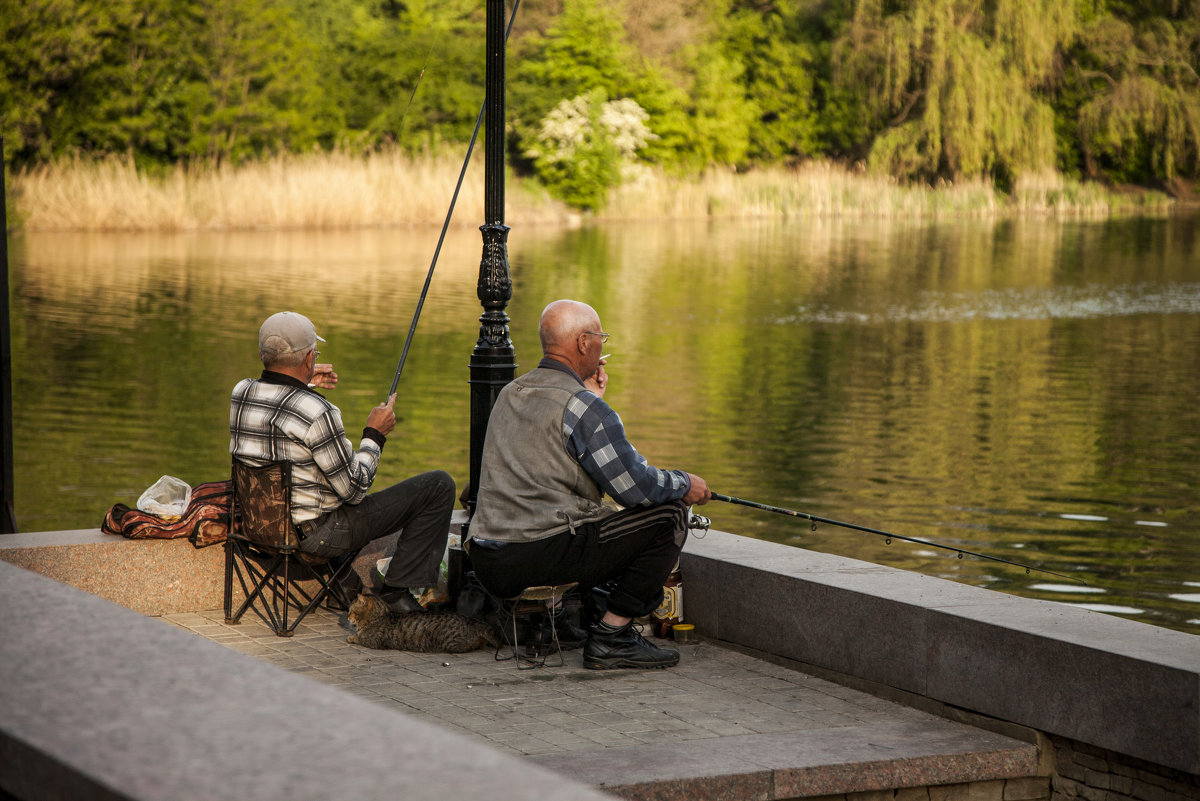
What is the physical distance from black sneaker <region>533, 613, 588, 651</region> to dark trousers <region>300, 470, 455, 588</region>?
0.48m

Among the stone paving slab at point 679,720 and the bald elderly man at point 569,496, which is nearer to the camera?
the stone paving slab at point 679,720

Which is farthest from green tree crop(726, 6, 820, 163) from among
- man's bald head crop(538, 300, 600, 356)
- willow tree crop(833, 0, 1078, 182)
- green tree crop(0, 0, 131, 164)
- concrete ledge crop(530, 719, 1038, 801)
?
concrete ledge crop(530, 719, 1038, 801)

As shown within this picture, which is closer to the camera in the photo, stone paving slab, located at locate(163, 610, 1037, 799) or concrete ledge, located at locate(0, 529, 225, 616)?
stone paving slab, located at locate(163, 610, 1037, 799)

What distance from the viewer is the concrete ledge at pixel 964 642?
4.27 m

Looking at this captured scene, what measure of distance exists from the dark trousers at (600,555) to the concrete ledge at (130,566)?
142 cm

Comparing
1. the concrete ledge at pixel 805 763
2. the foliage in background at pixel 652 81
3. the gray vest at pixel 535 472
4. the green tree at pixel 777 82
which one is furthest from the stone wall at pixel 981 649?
the green tree at pixel 777 82

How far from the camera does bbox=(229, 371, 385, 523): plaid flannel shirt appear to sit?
18.6ft

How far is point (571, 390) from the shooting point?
530cm

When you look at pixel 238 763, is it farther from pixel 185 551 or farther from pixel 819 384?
pixel 819 384

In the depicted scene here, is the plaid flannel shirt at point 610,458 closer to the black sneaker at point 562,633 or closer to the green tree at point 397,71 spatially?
the black sneaker at point 562,633

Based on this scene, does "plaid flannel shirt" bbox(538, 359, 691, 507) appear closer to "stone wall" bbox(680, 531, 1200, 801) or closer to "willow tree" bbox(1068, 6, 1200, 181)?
"stone wall" bbox(680, 531, 1200, 801)

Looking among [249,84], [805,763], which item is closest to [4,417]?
[805,763]

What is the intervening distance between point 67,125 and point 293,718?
4223 cm

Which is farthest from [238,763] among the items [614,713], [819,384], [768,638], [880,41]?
[880,41]
